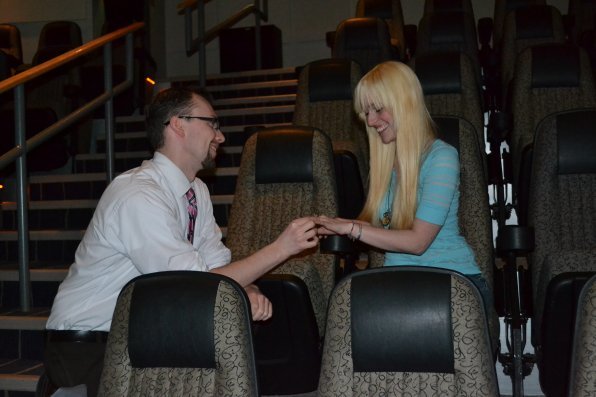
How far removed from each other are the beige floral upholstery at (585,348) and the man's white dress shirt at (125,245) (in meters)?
0.81

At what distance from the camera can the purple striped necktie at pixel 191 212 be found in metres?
1.98

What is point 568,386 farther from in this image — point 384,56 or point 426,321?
point 384,56

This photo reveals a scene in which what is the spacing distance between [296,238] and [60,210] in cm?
225

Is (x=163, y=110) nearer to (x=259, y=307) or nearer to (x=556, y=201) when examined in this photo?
(x=259, y=307)

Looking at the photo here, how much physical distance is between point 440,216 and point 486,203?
400 mm

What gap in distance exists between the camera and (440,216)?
196 cm

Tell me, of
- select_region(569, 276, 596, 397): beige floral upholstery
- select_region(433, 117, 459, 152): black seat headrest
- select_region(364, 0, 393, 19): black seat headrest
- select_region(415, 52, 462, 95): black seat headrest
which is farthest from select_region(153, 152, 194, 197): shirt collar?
select_region(364, 0, 393, 19): black seat headrest

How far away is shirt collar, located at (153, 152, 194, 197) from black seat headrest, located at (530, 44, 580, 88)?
240 centimetres

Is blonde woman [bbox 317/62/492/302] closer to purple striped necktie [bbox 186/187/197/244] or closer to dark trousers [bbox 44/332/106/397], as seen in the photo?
purple striped necktie [bbox 186/187/197/244]

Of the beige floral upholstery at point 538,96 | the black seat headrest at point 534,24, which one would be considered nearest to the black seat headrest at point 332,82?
the beige floral upholstery at point 538,96

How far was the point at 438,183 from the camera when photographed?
1.97m

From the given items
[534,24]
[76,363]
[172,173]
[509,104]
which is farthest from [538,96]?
[76,363]

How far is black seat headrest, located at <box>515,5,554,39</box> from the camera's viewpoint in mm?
4906

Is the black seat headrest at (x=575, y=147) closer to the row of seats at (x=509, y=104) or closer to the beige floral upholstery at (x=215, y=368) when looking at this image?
the row of seats at (x=509, y=104)
